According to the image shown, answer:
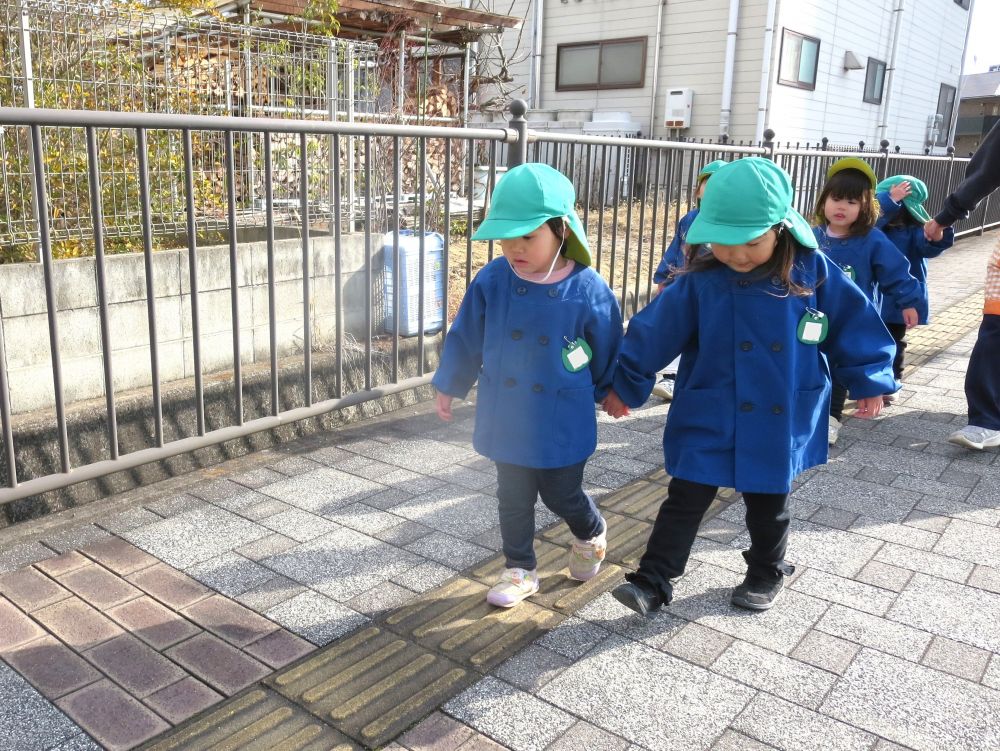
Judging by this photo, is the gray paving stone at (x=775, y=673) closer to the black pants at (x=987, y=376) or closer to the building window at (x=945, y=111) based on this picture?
the black pants at (x=987, y=376)

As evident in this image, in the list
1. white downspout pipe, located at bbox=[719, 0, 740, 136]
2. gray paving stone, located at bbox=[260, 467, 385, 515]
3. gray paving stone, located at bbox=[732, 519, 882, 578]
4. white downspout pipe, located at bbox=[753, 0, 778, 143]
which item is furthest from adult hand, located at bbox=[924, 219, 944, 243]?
white downspout pipe, located at bbox=[719, 0, 740, 136]

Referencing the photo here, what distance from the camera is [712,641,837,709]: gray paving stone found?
7.71 feet

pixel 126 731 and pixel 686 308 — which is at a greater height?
pixel 686 308

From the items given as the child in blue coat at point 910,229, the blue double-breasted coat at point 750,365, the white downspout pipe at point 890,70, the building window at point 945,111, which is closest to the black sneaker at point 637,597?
the blue double-breasted coat at point 750,365

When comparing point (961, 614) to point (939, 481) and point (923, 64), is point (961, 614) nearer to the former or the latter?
point (939, 481)

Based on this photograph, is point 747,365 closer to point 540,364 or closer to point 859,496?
point 540,364

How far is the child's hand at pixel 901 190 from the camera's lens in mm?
4883

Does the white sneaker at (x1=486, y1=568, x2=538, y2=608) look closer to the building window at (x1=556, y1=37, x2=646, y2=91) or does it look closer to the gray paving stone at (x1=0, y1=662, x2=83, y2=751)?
the gray paving stone at (x1=0, y1=662, x2=83, y2=751)

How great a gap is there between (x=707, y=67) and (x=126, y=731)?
14646 millimetres

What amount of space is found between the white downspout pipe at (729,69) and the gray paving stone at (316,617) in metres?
13.2

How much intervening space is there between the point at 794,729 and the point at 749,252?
1316 millimetres

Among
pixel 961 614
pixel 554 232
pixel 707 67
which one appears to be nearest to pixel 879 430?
pixel 961 614

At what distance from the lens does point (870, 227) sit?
170 inches

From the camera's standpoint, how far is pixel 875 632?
8.79 feet
